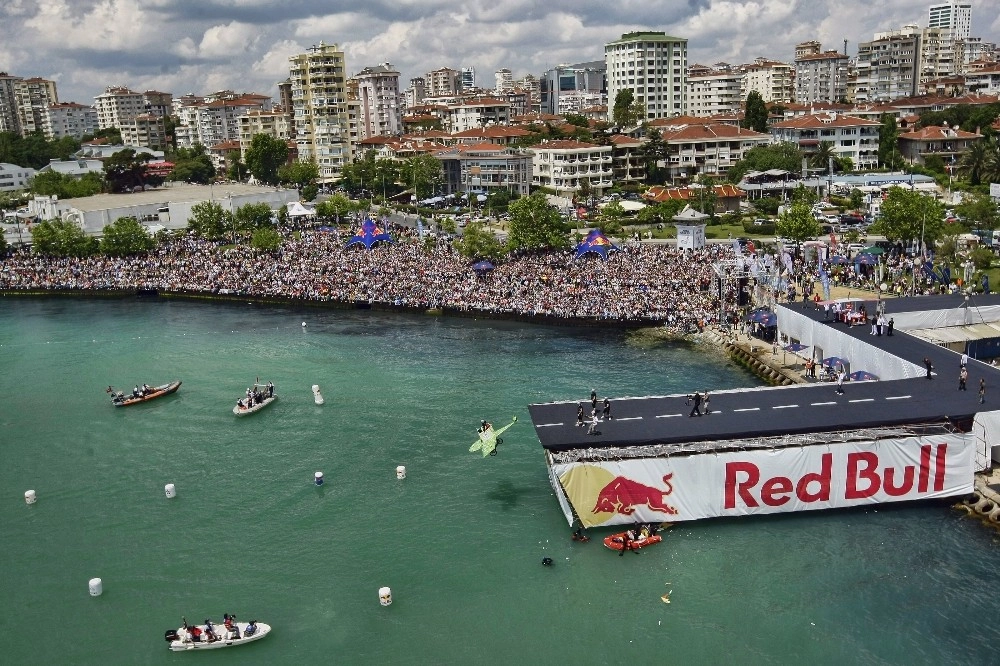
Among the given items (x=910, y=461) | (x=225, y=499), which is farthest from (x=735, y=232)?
(x=225, y=499)

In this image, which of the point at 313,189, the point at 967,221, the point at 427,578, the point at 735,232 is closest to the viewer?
the point at 427,578

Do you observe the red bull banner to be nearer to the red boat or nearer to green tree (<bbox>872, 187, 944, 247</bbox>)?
the red boat

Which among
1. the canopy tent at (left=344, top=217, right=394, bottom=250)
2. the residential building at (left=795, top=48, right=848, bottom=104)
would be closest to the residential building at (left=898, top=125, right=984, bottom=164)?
the canopy tent at (left=344, top=217, right=394, bottom=250)

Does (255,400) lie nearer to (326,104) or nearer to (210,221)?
(210,221)

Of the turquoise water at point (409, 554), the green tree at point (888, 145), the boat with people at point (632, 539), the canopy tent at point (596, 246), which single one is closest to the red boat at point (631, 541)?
the boat with people at point (632, 539)

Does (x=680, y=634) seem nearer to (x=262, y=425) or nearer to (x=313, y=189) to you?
(x=262, y=425)

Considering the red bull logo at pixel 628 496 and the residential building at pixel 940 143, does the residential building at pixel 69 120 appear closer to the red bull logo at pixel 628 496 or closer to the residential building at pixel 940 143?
the residential building at pixel 940 143
